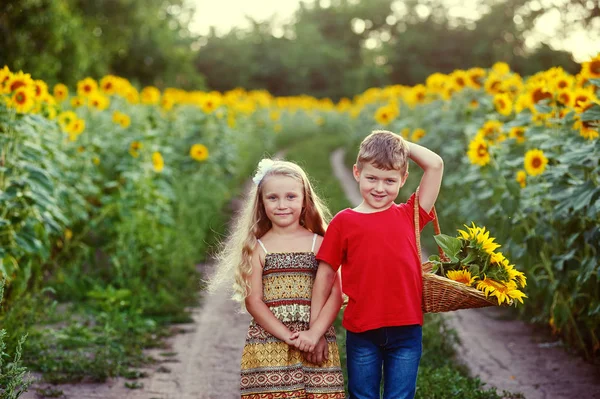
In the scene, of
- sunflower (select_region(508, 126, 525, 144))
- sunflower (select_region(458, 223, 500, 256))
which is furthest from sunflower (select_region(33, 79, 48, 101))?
sunflower (select_region(458, 223, 500, 256))

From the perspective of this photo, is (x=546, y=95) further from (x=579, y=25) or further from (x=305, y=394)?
(x=579, y=25)

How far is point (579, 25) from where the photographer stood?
3123cm

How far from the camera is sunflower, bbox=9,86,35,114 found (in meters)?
4.87

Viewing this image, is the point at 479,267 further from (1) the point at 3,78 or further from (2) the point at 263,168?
(1) the point at 3,78

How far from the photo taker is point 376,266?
8.73 ft

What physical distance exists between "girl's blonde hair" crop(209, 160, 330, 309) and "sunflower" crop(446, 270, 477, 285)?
56cm

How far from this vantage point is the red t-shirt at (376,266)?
266 centimetres

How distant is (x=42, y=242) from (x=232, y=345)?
146cm

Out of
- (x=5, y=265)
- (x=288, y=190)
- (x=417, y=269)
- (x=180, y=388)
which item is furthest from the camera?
(x=5, y=265)

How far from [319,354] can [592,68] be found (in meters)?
2.98

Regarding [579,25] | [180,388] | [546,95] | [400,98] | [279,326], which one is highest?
[579,25]

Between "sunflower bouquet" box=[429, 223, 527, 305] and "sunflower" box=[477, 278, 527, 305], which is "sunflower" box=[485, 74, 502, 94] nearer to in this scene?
"sunflower bouquet" box=[429, 223, 527, 305]

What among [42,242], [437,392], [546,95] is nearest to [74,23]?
[42,242]

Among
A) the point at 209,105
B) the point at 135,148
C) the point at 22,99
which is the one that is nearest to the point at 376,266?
the point at 22,99
